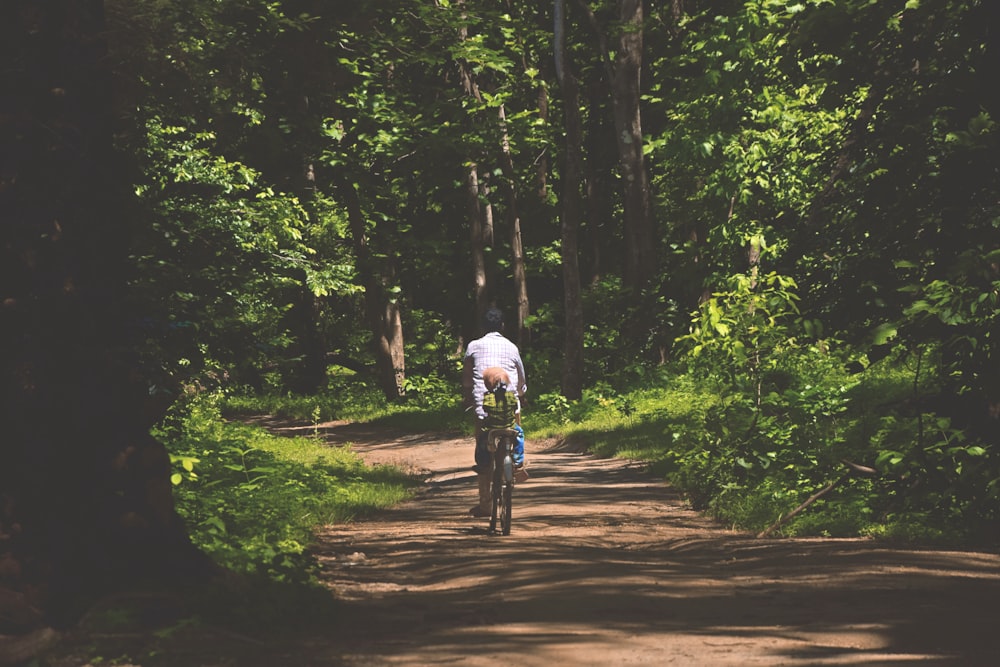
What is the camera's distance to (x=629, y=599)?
7.23 metres

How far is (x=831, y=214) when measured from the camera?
11.2 m

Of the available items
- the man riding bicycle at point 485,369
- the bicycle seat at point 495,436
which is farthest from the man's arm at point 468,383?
the bicycle seat at point 495,436

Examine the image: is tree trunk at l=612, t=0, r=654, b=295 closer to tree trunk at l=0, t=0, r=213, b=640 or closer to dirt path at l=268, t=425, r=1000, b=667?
dirt path at l=268, t=425, r=1000, b=667

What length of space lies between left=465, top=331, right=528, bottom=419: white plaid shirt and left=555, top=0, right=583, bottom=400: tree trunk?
45.6ft

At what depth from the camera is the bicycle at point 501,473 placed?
1100cm

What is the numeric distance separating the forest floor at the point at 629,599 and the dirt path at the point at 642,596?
0.6 inches

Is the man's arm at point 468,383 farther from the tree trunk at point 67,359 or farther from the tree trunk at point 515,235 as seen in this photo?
the tree trunk at point 515,235

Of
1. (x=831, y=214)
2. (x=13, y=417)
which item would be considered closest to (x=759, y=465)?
(x=831, y=214)

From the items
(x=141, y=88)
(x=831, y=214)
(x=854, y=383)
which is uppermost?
(x=141, y=88)

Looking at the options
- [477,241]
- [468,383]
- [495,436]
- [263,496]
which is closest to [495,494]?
[495,436]

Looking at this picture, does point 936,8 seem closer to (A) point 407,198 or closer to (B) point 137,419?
(B) point 137,419

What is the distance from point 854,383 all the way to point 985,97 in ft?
15.3

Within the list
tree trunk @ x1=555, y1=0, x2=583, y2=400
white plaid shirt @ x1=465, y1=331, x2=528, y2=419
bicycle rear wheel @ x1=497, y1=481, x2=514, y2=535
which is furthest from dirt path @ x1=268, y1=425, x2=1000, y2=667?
tree trunk @ x1=555, y1=0, x2=583, y2=400

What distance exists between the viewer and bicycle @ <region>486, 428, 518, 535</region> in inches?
433
